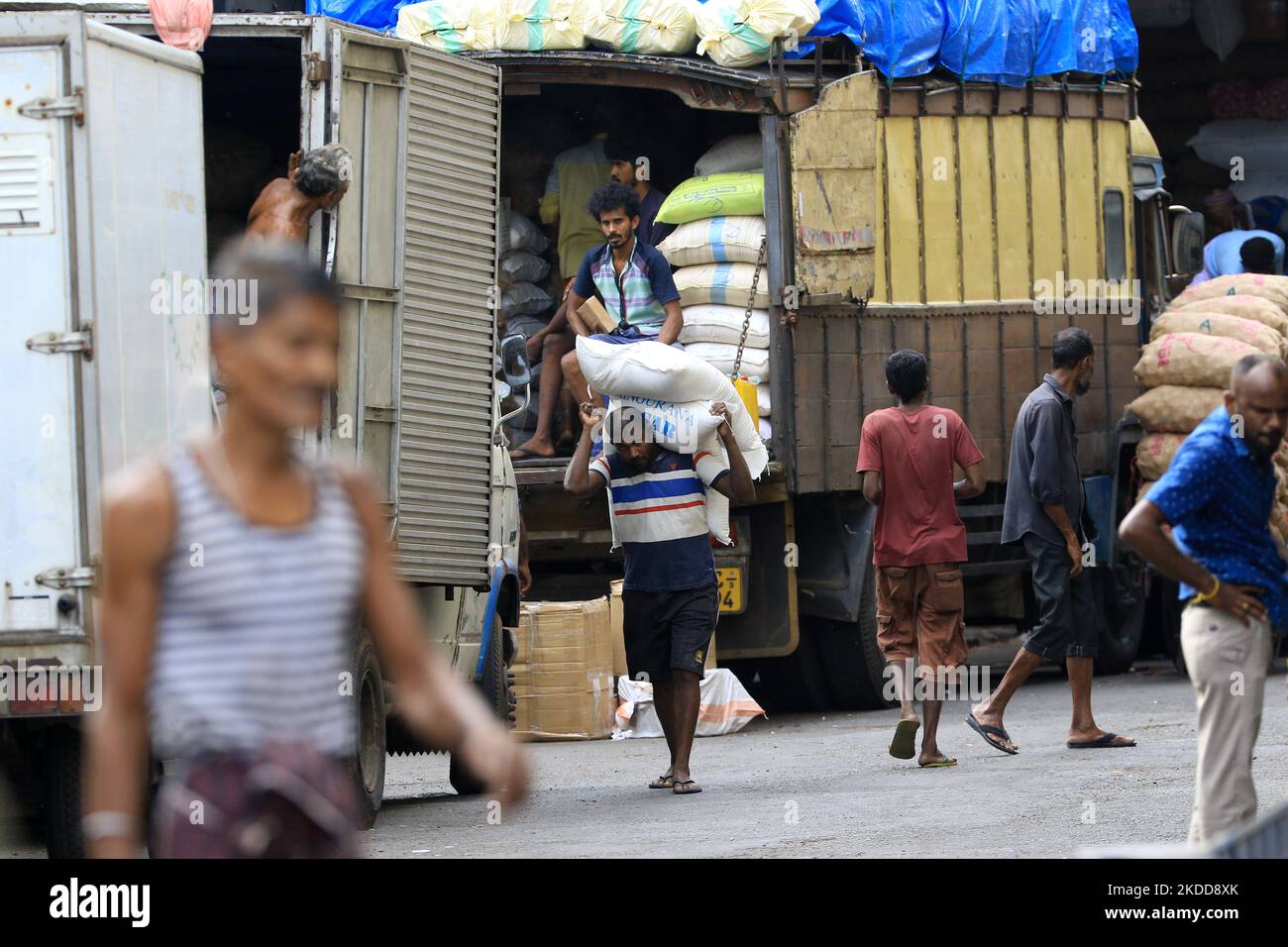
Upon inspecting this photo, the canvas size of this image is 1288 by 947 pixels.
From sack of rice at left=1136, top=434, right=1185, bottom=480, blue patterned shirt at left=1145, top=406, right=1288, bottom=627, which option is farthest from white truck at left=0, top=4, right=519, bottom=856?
sack of rice at left=1136, top=434, right=1185, bottom=480

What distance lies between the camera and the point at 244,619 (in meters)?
3.36

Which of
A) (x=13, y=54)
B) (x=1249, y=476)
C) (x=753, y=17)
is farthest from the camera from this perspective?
(x=753, y=17)

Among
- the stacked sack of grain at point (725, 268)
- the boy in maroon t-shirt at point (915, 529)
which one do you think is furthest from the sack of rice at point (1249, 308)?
the boy in maroon t-shirt at point (915, 529)

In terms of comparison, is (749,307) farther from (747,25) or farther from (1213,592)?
(1213,592)

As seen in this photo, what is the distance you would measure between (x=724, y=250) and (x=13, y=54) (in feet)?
19.6

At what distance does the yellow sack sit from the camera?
12.4 metres

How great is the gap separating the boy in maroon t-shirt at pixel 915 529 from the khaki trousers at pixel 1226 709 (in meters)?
A: 4.08

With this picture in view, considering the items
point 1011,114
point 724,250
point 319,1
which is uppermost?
point 319,1

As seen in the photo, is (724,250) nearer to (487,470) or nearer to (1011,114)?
(1011,114)

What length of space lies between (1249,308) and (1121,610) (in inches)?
92.0

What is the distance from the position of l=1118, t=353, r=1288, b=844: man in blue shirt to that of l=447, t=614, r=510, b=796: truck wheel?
16.7 ft

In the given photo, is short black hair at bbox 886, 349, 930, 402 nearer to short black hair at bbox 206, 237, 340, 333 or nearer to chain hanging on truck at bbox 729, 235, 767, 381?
chain hanging on truck at bbox 729, 235, 767, 381

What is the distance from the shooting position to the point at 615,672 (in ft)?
42.3
